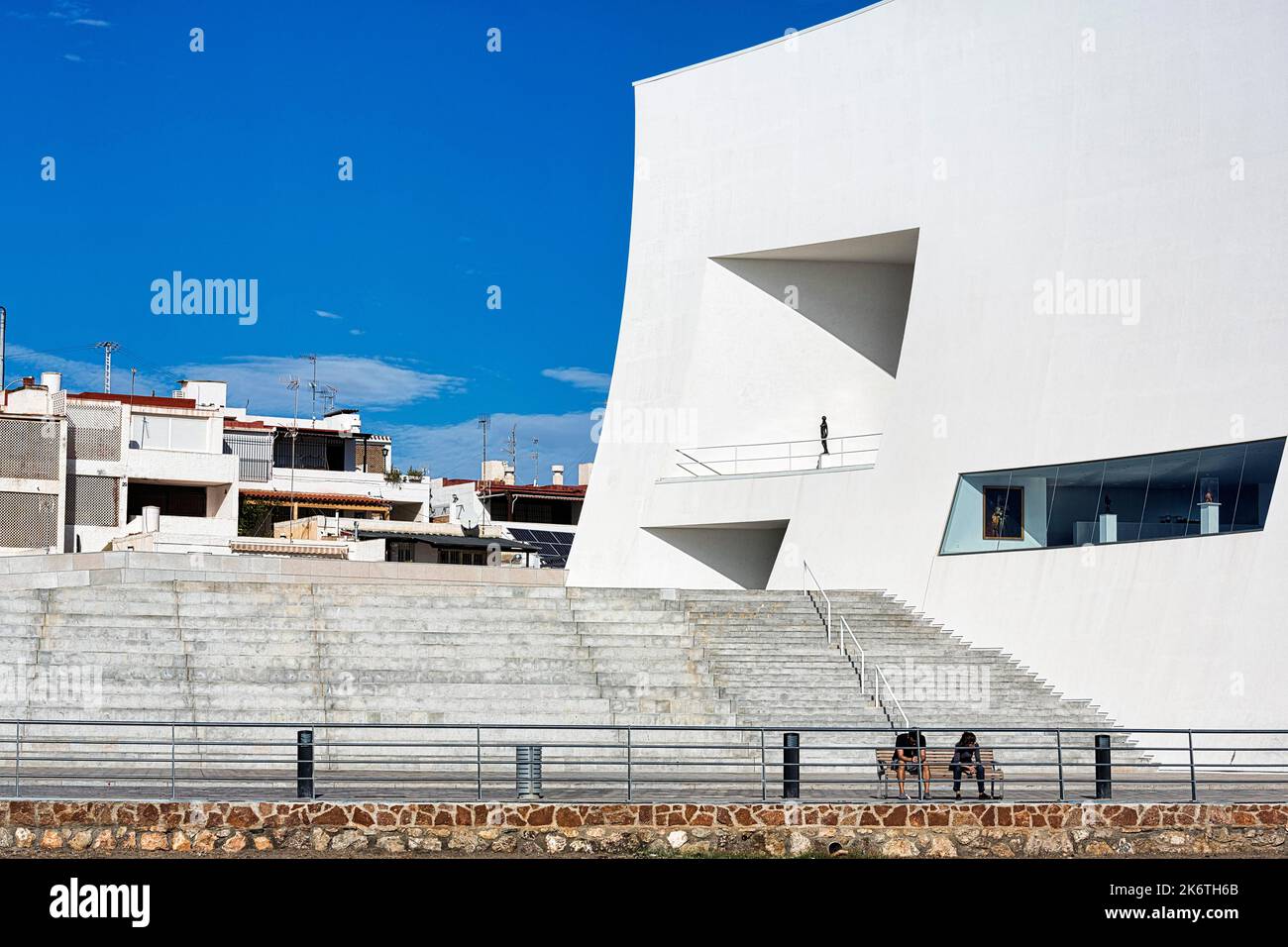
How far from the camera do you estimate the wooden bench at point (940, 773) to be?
1641cm

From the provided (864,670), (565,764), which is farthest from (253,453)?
(565,764)

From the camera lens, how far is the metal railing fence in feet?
51.7

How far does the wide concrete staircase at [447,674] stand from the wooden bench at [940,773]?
1.75 meters

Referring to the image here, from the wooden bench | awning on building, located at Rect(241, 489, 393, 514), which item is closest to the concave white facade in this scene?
the wooden bench

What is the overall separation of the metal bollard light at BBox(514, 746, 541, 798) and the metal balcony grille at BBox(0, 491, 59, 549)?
28043 mm

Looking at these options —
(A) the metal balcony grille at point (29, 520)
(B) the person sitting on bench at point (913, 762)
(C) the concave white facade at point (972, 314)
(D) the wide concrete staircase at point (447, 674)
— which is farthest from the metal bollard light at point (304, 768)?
(A) the metal balcony grille at point (29, 520)

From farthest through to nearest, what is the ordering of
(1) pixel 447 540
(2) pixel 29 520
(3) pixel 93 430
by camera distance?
1. (3) pixel 93 430
2. (1) pixel 447 540
3. (2) pixel 29 520

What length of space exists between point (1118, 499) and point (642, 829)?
11.2 m

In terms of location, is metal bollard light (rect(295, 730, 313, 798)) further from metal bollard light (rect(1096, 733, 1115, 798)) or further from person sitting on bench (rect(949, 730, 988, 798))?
metal bollard light (rect(1096, 733, 1115, 798))

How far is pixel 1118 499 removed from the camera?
934 inches

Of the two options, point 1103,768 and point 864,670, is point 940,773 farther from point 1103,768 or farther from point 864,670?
point 864,670
